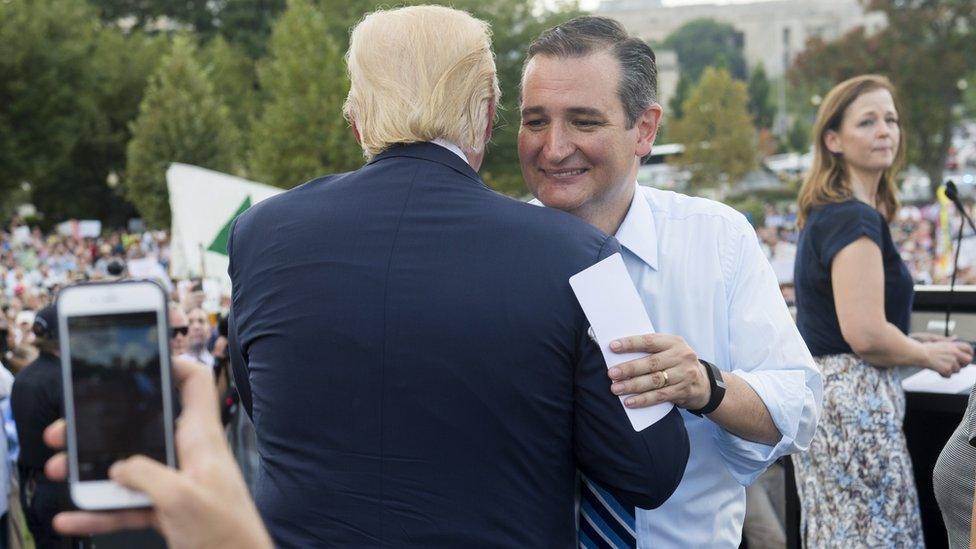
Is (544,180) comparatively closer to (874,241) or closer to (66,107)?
(874,241)

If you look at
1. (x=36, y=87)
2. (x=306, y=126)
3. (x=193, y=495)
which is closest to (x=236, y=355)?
(x=193, y=495)

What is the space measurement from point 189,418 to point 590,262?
3.04 ft

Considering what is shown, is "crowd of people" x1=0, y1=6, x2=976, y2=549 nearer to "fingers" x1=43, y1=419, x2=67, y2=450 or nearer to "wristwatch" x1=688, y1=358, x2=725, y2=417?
"wristwatch" x1=688, y1=358, x2=725, y2=417

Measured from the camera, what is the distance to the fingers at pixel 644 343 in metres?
1.89

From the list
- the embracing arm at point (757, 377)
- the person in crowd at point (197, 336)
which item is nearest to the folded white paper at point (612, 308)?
the embracing arm at point (757, 377)

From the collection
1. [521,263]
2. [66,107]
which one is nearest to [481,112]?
[521,263]

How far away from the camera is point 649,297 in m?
2.52

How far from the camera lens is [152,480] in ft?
3.26

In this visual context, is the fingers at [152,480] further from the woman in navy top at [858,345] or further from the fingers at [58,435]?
the woman in navy top at [858,345]

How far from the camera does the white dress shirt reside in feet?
7.86

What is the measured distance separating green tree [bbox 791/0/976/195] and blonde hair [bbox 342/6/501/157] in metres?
50.1

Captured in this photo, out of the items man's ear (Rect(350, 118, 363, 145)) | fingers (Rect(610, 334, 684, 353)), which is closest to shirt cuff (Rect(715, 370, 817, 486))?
fingers (Rect(610, 334, 684, 353))

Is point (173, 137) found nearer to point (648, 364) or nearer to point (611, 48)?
point (611, 48)

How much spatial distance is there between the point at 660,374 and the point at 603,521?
370 millimetres
